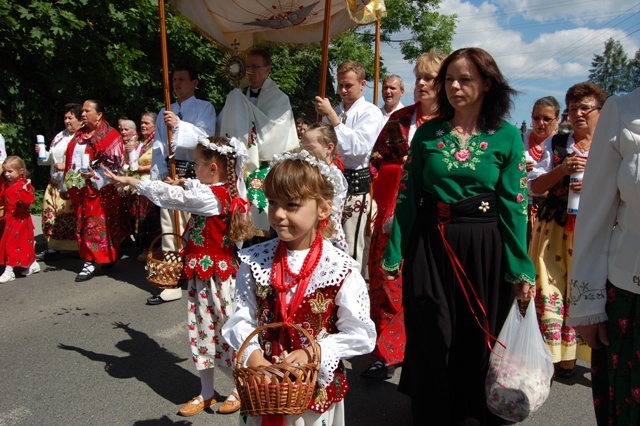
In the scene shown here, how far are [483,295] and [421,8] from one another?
77.6ft

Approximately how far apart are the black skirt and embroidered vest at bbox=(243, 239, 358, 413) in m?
0.79

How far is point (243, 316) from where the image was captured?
2.21m

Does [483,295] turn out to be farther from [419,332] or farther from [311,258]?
[311,258]

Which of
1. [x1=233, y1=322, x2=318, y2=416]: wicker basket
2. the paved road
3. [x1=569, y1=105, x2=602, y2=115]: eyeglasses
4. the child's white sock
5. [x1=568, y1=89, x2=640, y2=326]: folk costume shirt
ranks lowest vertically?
the paved road

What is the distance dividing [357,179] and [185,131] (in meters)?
1.59

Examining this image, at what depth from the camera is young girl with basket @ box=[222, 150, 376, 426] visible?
2135 millimetres

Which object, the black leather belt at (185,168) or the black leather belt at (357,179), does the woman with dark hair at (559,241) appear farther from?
the black leather belt at (185,168)

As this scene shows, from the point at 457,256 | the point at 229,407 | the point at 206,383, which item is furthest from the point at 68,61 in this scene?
the point at 457,256

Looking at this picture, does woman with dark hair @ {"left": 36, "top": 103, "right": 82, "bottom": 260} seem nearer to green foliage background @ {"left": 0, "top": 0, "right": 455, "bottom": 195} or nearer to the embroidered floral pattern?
green foliage background @ {"left": 0, "top": 0, "right": 455, "bottom": 195}

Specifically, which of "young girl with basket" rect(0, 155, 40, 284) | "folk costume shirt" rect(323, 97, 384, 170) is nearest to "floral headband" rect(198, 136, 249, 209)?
"folk costume shirt" rect(323, 97, 384, 170)

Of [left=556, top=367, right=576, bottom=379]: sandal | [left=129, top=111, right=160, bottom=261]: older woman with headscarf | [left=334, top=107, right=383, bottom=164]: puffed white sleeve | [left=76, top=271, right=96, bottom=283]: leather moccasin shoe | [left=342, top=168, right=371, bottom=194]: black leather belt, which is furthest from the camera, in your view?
[left=129, top=111, right=160, bottom=261]: older woman with headscarf

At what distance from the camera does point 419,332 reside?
2.91m

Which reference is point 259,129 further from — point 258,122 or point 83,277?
point 83,277

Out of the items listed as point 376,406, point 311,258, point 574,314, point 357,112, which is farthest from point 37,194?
point 574,314
